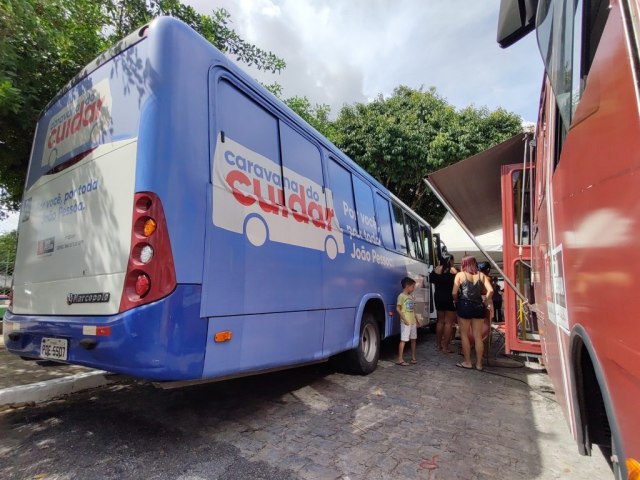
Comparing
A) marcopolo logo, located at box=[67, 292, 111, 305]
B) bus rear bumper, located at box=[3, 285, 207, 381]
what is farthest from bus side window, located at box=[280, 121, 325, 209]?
marcopolo logo, located at box=[67, 292, 111, 305]

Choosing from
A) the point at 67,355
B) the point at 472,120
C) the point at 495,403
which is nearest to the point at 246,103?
the point at 67,355

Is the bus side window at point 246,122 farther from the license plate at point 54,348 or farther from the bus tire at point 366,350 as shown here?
the bus tire at point 366,350

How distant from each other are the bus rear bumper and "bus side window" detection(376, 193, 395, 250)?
414 cm

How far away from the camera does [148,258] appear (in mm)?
2561

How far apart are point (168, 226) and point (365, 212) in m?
3.60

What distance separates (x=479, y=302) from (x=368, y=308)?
68.4 inches

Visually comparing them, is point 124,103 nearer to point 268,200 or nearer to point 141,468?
point 268,200

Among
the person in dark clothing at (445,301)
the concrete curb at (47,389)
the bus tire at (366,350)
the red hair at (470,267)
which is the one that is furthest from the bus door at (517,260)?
Answer: the concrete curb at (47,389)

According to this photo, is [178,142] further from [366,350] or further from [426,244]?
[426,244]

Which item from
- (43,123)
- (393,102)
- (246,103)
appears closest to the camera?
(246,103)

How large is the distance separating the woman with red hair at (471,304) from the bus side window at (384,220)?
1241 millimetres

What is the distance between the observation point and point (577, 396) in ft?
6.08

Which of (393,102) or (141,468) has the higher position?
(393,102)

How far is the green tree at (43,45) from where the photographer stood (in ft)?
12.6
